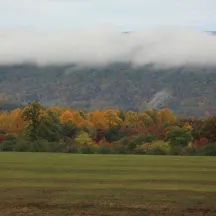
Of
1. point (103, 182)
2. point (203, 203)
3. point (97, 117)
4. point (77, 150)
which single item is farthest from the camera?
point (97, 117)

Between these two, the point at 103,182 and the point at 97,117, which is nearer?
the point at 103,182

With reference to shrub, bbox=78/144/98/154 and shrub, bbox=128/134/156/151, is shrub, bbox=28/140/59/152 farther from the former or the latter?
shrub, bbox=128/134/156/151

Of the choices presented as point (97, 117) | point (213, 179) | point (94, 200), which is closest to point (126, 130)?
point (97, 117)

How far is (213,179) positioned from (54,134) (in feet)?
175

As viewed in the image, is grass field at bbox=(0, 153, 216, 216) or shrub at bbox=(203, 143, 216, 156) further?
shrub at bbox=(203, 143, 216, 156)

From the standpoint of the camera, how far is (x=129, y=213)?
60.4 feet

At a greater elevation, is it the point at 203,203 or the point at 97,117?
the point at 203,203

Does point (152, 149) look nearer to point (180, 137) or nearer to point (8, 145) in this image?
point (180, 137)

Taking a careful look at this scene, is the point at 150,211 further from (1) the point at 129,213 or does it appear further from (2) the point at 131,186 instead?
(2) the point at 131,186

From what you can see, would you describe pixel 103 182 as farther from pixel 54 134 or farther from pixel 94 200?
pixel 54 134

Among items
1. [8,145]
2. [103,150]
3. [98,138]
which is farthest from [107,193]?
[98,138]

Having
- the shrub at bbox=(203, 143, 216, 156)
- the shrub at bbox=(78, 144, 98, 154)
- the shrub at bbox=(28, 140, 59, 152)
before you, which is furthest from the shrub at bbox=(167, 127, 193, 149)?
the shrub at bbox=(28, 140, 59, 152)

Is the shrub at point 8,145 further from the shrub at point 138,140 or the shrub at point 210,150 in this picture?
the shrub at point 210,150

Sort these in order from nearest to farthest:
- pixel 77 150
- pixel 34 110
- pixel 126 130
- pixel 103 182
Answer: pixel 103 182 < pixel 77 150 < pixel 34 110 < pixel 126 130
